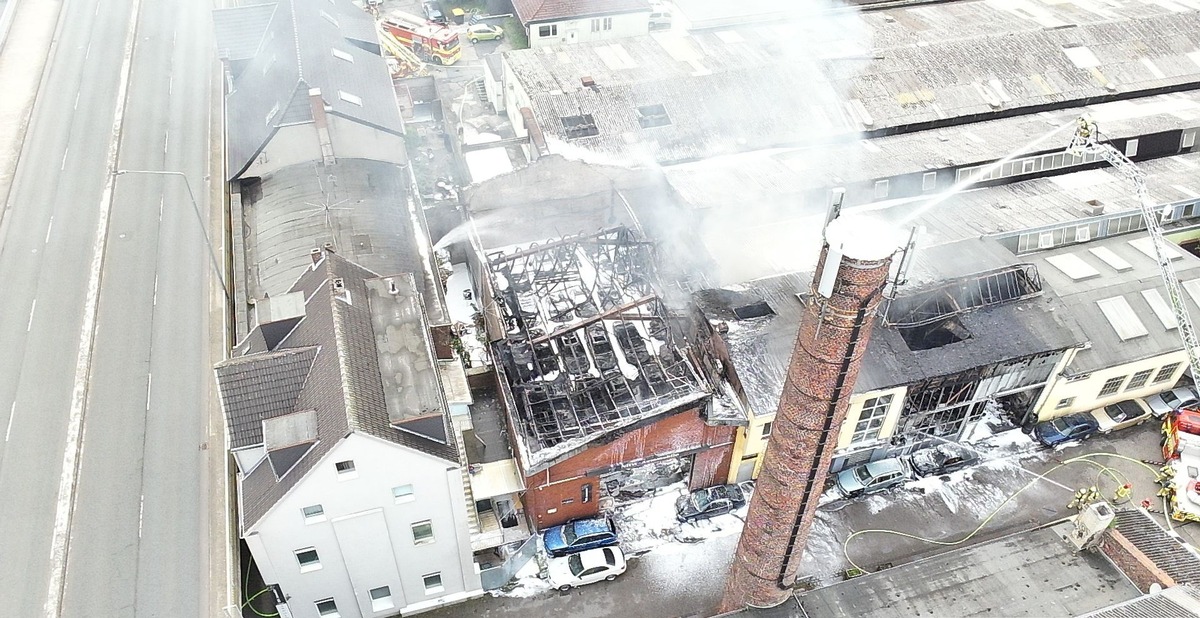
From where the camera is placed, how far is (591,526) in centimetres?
2870

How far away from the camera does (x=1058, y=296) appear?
32.2 metres

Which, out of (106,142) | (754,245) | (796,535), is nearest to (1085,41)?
(754,245)

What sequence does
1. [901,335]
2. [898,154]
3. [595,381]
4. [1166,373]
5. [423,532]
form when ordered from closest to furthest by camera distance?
1. [423,532]
2. [595,381]
3. [901,335]
4. [1166,373]
5. [898,154]

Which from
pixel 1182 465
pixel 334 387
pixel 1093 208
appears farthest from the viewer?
pixel 1093 208

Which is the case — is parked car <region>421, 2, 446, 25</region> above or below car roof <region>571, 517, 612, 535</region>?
above

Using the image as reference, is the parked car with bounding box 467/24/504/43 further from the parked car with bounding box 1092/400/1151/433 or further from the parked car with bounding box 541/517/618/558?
the parked car with bounding box 1092/400/1151/433

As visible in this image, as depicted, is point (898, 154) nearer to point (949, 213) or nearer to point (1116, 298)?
point (949, 213)

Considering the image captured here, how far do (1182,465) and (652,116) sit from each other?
28.5 meters

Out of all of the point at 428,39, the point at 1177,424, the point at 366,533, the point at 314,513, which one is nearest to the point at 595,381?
the point at 366,533

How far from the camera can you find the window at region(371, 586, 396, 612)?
25406 millimetres

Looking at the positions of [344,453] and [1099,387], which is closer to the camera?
[344,453]

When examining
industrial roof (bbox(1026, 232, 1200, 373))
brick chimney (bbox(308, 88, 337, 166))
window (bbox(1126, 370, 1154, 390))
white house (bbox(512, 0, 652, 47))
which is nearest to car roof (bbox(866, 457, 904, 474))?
industrial roof (bbox(1026, 232, 1200, 373))

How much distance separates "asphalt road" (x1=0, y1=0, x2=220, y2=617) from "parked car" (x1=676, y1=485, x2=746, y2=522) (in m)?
16.3

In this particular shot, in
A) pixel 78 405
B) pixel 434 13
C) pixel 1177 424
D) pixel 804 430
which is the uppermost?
pixel 434 13
